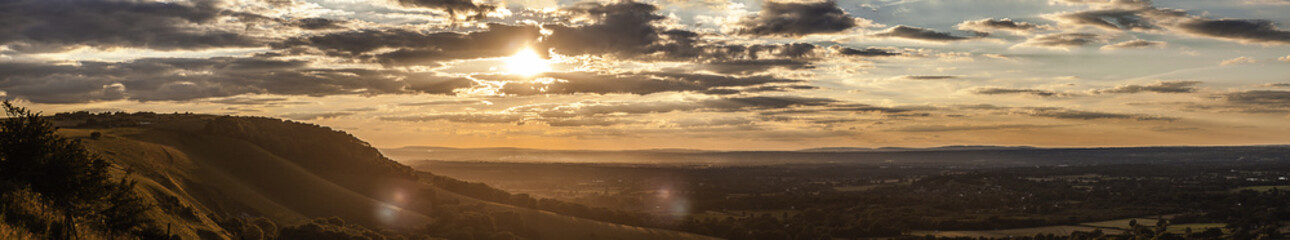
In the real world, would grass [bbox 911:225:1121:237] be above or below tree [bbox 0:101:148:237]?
Answer: below

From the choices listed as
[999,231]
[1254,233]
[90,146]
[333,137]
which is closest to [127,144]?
[90,146]

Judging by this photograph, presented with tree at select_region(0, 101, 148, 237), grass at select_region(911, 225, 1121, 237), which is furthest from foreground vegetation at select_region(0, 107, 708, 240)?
grass at select_region(911, 225, 1121, 237)

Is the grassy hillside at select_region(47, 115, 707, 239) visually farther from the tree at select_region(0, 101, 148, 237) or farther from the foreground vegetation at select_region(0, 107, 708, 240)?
the tree at select_region(0, 101, 148, 237)

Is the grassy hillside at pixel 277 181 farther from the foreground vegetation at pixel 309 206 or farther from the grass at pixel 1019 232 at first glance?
the grass at pixel 1019 232

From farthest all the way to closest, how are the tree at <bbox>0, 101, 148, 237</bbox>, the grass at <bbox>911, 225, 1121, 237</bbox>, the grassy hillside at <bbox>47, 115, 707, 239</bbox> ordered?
the grass at <bbox>911, 225, 1121, 237</bbox> → the grassy hillside at <bbox>47, 115, 707, 239</bbox> → the tree at <bbox>0, 101, 148, 237</bbox>

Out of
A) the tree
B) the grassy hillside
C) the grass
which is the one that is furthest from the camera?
the grass

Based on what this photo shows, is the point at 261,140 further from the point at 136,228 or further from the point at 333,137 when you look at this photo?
the point at 136,228

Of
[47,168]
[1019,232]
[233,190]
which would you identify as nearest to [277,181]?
[233,190]

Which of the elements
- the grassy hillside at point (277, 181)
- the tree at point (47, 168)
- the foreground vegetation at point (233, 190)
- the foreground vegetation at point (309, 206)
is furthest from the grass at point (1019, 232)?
the tree at point (47, 168)
